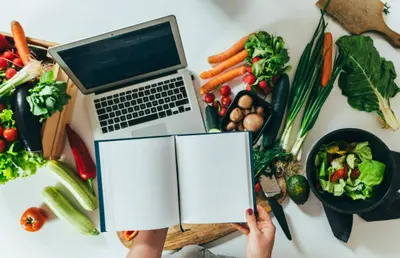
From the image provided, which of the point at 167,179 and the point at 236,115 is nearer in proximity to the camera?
the point at 167,179

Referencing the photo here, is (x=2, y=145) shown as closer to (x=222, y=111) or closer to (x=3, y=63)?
(x=3, y=63)

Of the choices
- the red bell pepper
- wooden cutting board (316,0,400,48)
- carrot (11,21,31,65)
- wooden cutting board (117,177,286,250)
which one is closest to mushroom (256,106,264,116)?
wooden cutting board (117,177,286,250)

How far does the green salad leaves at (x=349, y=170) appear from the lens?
1.11 m

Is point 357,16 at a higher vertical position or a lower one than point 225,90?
higher

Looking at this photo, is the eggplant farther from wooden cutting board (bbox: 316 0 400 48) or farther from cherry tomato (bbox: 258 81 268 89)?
wooden cutting board (bbox: 316 0 400 48)

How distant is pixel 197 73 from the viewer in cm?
126

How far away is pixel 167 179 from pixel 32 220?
50cm

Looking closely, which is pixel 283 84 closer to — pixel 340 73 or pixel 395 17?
pixel 340 73

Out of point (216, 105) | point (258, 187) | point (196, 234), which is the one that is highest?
point (216, 105)

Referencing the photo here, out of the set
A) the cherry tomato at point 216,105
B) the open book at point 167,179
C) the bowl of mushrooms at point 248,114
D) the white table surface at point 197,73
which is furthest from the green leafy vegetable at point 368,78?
the open book at point 167,179

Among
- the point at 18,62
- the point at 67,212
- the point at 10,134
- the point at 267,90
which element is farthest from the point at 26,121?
the point at 267,90

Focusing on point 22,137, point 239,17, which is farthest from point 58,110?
point 239,17

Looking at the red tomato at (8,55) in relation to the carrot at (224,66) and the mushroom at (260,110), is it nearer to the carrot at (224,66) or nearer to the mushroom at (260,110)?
the carrot at (224,66)

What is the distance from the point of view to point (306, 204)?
1.21 meters
